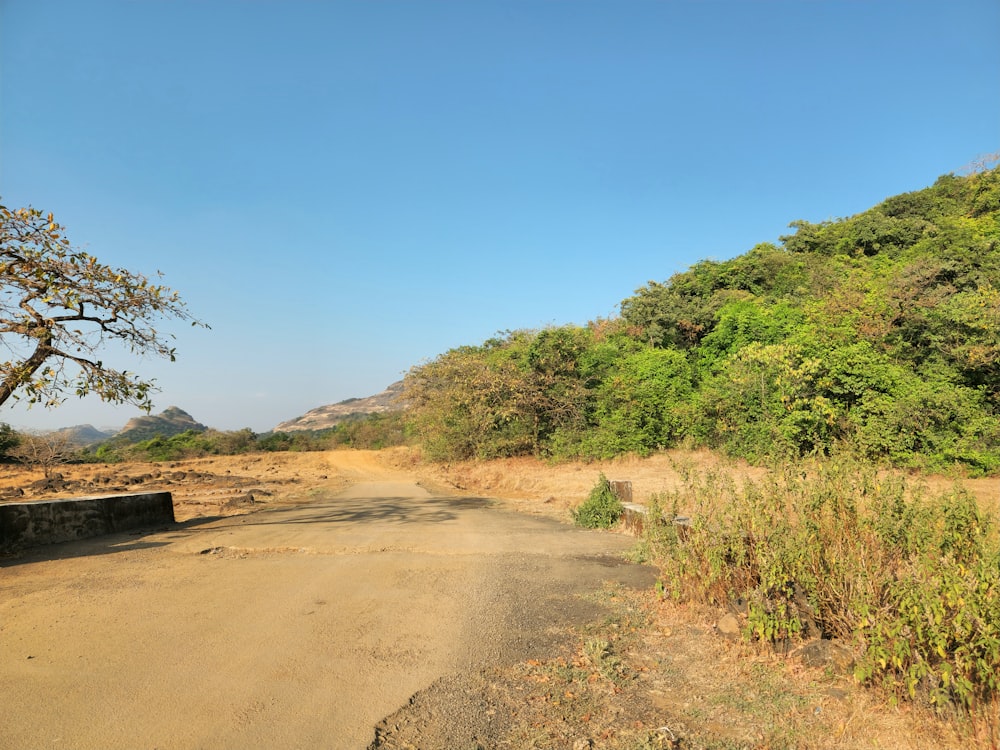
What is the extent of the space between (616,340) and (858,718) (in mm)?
21190

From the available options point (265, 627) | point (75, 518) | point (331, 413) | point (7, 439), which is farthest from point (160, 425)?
point (265, 627)

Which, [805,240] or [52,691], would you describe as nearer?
[52,691]

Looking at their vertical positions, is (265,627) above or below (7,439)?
below

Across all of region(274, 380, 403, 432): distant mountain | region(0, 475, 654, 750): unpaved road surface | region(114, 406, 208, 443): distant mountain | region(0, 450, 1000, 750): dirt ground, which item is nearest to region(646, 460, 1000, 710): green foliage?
region(0, 450, 1000, 750): dirt ground

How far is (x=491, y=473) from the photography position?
2119 centimetres

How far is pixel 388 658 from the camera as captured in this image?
406 centimetres

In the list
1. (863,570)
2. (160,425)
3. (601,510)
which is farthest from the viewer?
(160,425)

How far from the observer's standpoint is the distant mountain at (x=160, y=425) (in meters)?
72.2

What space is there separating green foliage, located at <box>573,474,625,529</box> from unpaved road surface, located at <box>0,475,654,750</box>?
84 cm

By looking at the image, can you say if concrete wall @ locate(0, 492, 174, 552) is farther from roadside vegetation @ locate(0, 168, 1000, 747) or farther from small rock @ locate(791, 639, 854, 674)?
small rock @ locate(791, 639, 854, 674)

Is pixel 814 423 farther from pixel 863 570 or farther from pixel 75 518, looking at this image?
pixel 75 518

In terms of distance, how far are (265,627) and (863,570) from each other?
175 inches

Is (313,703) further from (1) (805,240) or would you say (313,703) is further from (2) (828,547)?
(1) (805,240)

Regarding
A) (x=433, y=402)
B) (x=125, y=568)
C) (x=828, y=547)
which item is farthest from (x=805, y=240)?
(x=125, y=568)
